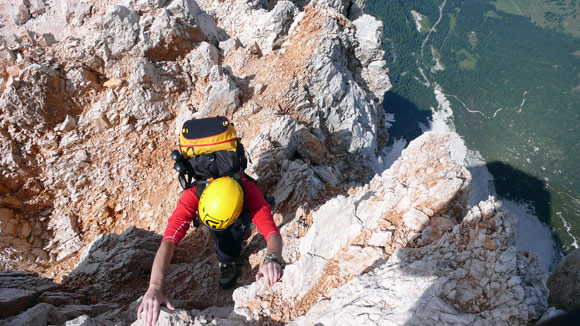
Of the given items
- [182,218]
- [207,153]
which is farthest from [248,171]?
[182,218]

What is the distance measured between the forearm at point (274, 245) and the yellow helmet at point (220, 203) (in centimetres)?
88

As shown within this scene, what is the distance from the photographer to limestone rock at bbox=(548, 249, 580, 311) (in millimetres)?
4492

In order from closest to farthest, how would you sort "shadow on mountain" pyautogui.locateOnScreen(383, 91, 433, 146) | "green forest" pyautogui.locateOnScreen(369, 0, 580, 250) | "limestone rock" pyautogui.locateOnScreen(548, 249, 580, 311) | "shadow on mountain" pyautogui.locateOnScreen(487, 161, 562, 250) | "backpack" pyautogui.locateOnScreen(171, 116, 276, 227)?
"limestone rock" pyautogui.locateOnScreen(548, 249, 580, 311) → "backpack" pyautogui.locateOnScreen(171, 116, 276, 227) → "shadow on mountain" pyautogui.locateOnScreen(487, 161, 562, 250) → "green forest" pyautogui.locateOnScreen(369, 0, 580, 250) → "shadow on mountain" pyautogui.locateOnScreen(383, 91, 433, 146)

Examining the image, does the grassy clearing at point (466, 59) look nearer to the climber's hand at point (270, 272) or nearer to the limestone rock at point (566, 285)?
the limestone rock at point (566, 285)

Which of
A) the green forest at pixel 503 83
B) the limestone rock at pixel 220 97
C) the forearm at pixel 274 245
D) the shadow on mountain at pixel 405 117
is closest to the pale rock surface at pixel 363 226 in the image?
the forearm at pixel 274 245

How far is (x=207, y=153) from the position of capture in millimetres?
6207

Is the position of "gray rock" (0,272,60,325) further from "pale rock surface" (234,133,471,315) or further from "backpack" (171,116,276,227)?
"pale rock surface" (234,133,471,315)

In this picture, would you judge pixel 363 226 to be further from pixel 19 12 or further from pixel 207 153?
pixel 19 12

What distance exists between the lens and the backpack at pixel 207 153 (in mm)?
6125

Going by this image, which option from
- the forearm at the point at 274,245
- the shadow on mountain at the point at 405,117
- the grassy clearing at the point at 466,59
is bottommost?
the shadow on mountain at the point at 405,117

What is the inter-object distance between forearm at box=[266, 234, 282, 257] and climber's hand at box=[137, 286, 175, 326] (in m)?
Answer: 1.94

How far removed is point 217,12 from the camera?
20250mm

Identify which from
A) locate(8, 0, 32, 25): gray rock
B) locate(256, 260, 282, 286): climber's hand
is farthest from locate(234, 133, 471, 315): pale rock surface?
locate(8, 0, 32, 25): gray rock

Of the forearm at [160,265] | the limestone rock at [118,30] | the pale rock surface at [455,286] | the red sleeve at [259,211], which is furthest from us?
the limestone rock at [118,30]
